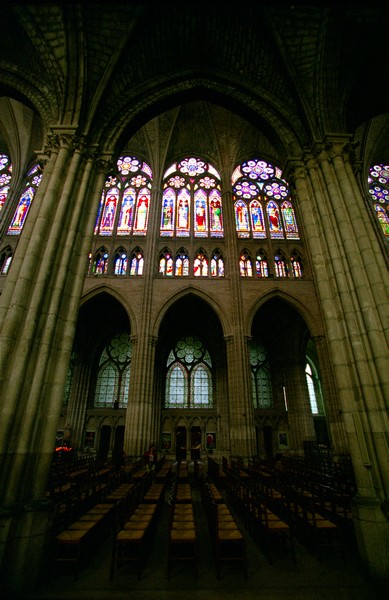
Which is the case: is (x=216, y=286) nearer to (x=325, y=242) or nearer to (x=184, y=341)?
(x=184, y=341)

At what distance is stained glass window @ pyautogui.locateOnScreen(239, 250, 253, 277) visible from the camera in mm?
16453

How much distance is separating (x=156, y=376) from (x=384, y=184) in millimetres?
20669

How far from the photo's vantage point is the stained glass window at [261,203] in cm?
1772

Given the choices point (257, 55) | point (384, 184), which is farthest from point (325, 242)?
point (384, 184)

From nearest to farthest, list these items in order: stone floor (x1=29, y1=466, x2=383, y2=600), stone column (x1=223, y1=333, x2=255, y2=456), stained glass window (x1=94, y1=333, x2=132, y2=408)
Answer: stone floor (x1=29, y1=466, x2=383, y2=600)
stone column (x1=223, y1=333, x2=255, y2=456)
stained glass window (x1=94, y1=333, x2=132, y2=408)

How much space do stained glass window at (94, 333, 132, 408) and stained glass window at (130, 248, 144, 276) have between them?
6.15m

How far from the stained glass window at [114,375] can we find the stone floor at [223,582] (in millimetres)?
15627

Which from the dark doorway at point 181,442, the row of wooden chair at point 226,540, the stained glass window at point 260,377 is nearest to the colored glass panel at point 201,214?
the stained glass window at point 260,377

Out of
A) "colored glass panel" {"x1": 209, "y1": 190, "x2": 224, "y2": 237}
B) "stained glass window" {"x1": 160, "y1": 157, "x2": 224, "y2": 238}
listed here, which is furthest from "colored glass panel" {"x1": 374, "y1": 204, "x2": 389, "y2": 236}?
"stained glass window" {"x1": 160, "y1": 157, "x2": 224, "y2": 238}

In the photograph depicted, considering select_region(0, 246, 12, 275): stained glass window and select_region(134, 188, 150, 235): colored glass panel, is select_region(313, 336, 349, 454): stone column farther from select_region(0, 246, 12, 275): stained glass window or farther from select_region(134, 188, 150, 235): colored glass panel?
select_region(0, 246, 12, 275): stained glass window

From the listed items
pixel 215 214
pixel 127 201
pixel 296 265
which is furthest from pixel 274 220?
pixel 127 201

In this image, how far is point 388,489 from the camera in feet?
13.5

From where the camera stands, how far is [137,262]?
53.7ft

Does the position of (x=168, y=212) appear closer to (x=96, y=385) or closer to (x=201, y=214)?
(x=201, y=214)
